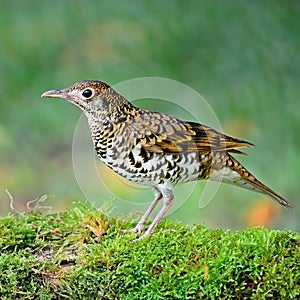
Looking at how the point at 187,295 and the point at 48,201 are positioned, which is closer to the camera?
the point at 187,295

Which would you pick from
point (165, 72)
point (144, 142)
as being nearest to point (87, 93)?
point (144, 142)

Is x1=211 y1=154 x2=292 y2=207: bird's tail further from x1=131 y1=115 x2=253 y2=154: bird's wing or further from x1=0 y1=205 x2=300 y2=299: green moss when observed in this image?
x1=0 y1=205 x2=300 y2=299: green moss

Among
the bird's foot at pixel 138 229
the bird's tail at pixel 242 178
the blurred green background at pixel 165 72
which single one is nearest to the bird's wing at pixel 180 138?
the bird's tail at pixel 242 178

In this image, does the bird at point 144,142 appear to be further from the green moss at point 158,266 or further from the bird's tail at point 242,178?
the green moss at point 158,266

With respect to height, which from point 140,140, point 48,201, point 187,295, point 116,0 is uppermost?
point 116,0

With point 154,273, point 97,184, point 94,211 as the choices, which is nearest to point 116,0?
point 97,184

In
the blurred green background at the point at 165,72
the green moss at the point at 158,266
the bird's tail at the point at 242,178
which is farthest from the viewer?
the blurred green background at the point at 165,72

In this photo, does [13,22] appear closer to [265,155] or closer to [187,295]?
[265,155]
